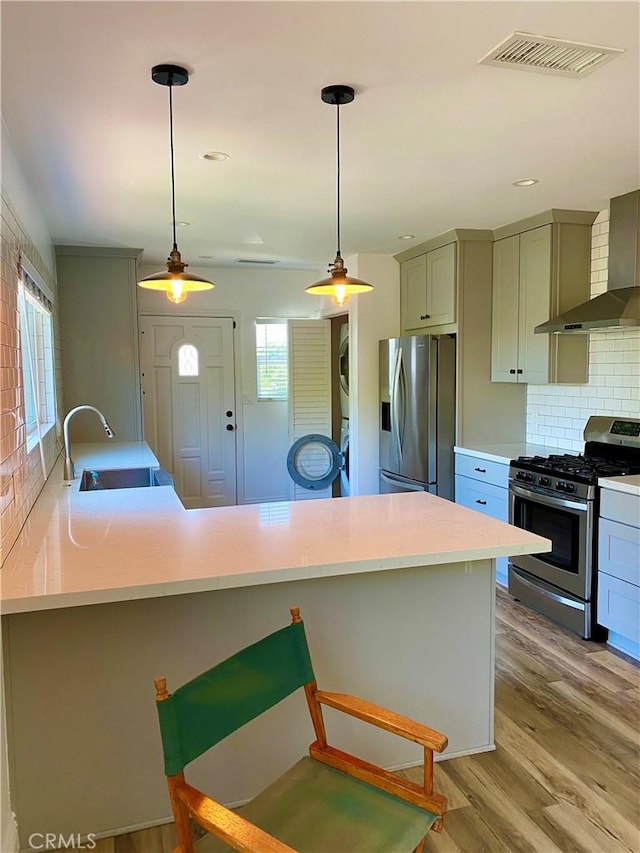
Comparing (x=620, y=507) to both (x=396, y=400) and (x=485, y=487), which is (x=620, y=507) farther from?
(x=396, y=400)

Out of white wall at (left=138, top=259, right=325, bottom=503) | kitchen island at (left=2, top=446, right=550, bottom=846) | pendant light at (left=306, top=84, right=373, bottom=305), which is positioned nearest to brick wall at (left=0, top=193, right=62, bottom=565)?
kitchen island at (left=2, top=446, right=550, bottom=846)

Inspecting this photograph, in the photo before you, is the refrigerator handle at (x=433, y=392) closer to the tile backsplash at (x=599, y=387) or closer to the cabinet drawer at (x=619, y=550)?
the tile backsplash at (x=599, y=387)

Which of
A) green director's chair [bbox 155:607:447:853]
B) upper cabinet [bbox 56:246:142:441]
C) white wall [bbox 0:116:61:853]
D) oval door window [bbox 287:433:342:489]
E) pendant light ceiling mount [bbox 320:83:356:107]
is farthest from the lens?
oval door window [bbox 287:433:342:489]

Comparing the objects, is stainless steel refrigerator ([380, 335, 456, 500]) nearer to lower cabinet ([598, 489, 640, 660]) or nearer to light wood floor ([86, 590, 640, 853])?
lower cabinet ([598, 489, 640, 660])

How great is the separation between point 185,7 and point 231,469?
Result: 189 inches

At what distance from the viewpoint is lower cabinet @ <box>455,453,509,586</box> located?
394cm

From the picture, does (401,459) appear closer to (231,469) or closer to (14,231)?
(231,469)

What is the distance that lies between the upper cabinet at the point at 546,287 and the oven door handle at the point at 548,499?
2.60ft

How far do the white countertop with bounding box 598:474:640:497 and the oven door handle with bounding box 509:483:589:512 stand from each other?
0.51ft

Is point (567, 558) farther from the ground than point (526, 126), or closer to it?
closer to it

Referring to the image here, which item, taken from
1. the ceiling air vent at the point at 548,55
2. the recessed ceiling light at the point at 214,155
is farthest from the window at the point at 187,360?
the ceiling air vent at the point at 548,55

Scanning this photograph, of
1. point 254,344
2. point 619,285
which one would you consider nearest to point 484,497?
point 619,285

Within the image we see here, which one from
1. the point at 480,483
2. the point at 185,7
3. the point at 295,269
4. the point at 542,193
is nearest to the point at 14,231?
the point at 185,7

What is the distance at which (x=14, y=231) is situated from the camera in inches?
97.3
